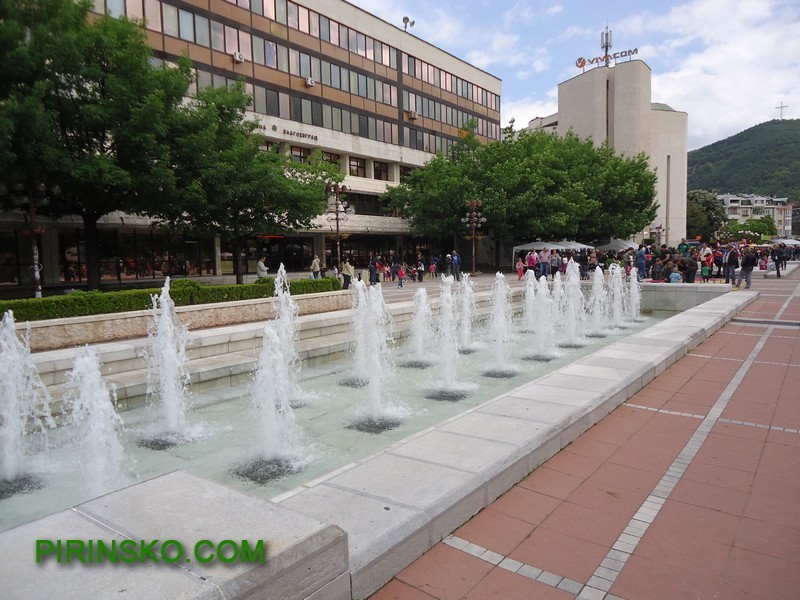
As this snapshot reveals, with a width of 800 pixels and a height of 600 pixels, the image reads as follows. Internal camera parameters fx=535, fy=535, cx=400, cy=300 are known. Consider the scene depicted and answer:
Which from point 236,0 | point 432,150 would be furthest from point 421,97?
point 236,0

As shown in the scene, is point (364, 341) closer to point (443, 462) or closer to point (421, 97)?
point (443, 462)

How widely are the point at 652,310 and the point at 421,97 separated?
2995 cm

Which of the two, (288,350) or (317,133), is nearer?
(288,350)

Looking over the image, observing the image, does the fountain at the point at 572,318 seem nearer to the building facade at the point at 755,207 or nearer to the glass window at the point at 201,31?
the glass window at the point at 201,31

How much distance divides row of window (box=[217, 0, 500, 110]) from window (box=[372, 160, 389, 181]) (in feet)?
23.2

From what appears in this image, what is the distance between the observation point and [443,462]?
4062 millimetres

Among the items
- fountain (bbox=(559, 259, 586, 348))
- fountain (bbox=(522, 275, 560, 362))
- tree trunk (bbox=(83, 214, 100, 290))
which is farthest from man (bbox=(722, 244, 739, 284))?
Result: tree trunk (bbox=(83, 214, 100, 290))

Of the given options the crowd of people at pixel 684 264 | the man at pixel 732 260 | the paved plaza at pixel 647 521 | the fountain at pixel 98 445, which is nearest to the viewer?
the paved plaza at pixel 647 521

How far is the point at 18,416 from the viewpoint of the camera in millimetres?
5957

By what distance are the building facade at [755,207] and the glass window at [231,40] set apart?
133m

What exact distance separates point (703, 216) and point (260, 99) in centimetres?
7279

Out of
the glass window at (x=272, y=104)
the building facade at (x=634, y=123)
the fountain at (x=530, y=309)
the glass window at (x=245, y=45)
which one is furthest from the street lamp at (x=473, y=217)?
the building facade at (x=634, y=123)

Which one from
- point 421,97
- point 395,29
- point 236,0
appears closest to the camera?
point 236,0

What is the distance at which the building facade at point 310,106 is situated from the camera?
2578 cm
